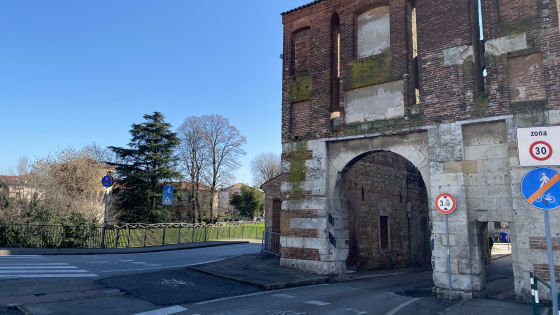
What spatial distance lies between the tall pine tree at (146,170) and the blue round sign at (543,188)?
34.4m

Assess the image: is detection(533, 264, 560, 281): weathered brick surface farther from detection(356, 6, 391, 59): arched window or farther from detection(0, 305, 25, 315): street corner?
detection(0, 305, 25, 315): street corner

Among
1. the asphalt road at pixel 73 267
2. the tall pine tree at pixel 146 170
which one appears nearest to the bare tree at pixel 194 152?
the tall pine tree at pixel 146 170

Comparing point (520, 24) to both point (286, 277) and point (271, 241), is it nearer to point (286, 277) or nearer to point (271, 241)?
point (286, 277)

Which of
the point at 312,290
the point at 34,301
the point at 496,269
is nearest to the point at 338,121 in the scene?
the point at 312,290

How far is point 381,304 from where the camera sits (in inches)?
335

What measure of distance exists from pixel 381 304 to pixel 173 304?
15.4 ft

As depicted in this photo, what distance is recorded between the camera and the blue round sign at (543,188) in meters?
5.04

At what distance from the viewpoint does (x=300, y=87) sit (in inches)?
522

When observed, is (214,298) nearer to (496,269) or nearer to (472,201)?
(472,201)

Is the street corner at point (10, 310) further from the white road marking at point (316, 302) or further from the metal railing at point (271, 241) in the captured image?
the metal railing at point (271, 241)

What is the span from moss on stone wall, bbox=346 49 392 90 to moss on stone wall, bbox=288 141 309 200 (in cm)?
263

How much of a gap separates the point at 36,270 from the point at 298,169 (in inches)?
337

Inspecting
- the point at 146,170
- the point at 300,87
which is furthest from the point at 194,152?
the point at 300,87

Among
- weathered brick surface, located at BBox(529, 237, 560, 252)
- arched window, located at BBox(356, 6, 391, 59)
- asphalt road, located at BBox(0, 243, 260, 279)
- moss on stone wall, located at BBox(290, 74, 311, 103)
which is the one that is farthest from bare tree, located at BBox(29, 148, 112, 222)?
weathered brick surface, located at BBox(529, 237, 560, 252)
